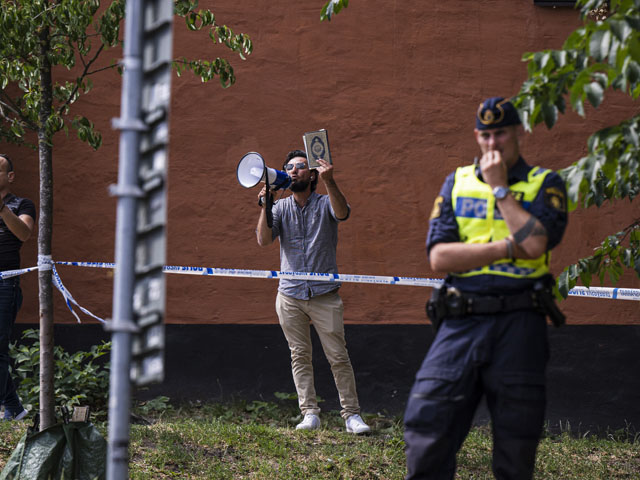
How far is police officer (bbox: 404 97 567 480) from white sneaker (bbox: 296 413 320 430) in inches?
108

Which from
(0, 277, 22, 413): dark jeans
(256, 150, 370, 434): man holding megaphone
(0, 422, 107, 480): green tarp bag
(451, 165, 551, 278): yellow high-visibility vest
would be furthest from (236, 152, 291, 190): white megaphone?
(451, 165, 551, 278): yellow high-visibility vest

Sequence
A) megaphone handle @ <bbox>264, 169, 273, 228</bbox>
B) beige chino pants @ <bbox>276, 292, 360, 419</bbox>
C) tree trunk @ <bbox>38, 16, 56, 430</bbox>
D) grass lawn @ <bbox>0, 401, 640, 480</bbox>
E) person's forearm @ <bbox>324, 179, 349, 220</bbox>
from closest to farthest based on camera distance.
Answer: tree trunk @ <bbox>38, 16, 56, 430</bbox>, grass lawn @ <bbox>0, 401, 640, 480</bbox>, person's forearm @ <bbox>324, 179, 349, 220</bbox>, megaphone handle @ <bbox>264, 169, 273, 228</bbox>, beige chino pants @ <bbox>276, 292, 360, 419</bbox>

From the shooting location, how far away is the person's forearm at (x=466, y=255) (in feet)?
10.3

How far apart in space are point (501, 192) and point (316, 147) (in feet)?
8.58

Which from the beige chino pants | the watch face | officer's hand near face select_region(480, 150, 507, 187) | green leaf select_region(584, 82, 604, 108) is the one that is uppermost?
green leaf select_region(584, 82, 604, 108)

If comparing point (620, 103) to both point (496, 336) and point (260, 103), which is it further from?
point (496, 336)

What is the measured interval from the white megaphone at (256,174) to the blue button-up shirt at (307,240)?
33cm

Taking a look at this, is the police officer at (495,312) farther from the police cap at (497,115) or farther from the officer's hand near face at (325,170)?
the officer's hand near face at (325,170)

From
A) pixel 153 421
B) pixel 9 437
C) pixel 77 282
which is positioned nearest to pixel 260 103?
pixel 77 282

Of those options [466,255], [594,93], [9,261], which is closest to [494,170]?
[466,255]

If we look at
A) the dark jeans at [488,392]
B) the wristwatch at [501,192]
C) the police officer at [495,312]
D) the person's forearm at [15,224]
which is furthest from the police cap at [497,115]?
the person's forearm at [15,224]

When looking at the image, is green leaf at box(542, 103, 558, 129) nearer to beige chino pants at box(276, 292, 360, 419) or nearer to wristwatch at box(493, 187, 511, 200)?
wristwatch at box(493, 187, 511, 200)

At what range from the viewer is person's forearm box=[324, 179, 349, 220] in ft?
18.4

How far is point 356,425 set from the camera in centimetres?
594
